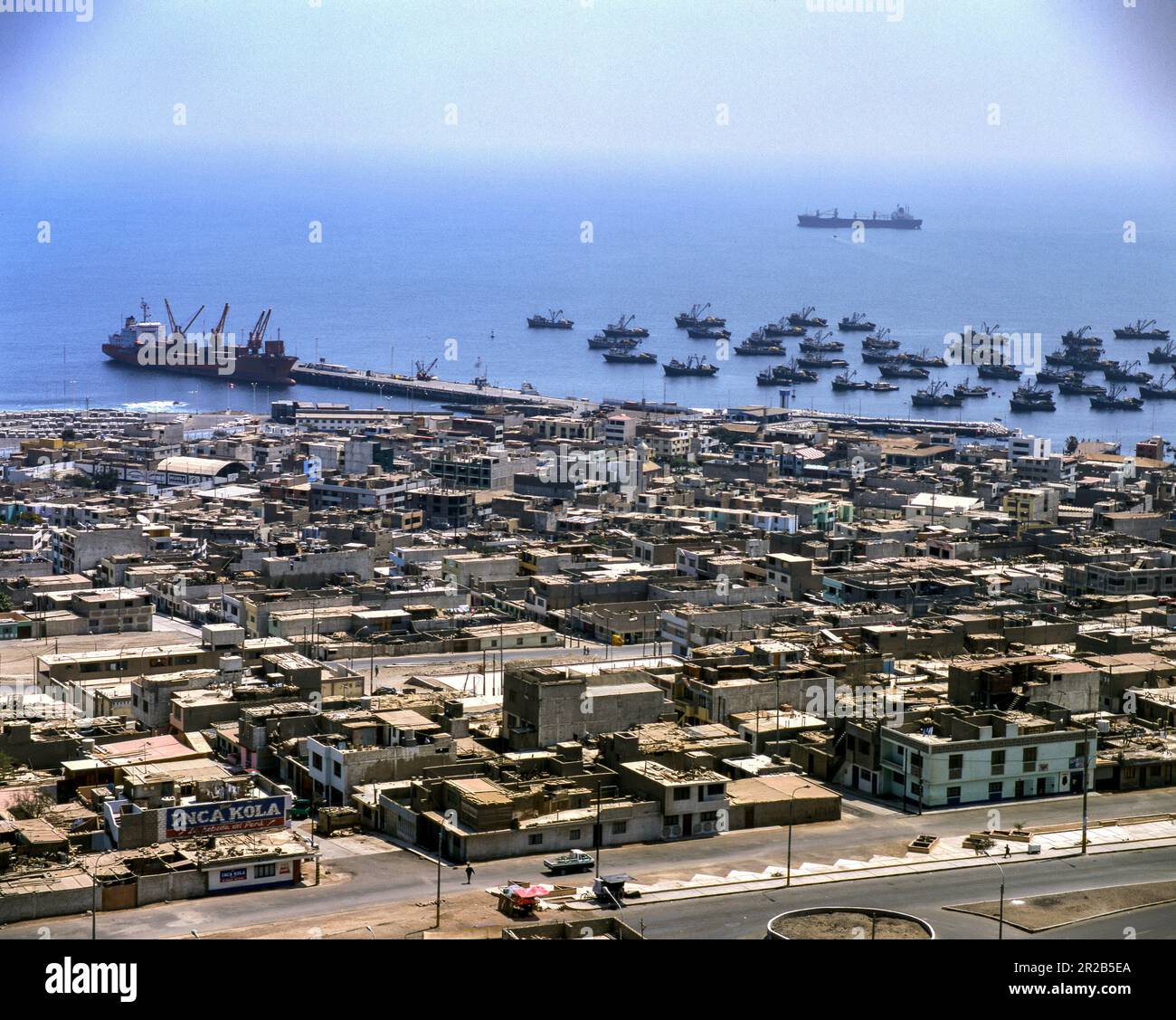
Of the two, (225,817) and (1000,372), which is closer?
(225,817)

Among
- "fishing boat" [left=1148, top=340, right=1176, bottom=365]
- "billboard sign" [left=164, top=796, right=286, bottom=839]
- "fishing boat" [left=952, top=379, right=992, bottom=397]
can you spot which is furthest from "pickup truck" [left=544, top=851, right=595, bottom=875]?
"fishing boat" [left=1148, top=340, right=1176, bottom=365]

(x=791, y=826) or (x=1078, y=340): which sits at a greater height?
(x=1078, y=340)

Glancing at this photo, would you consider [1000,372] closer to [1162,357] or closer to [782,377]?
[1162,357]

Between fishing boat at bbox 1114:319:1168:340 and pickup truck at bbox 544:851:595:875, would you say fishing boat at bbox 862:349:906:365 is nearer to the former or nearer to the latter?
fishing boat at bbox 1114:319:1168:340

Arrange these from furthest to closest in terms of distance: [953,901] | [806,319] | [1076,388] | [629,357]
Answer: [806,319] < [629,357] < [1076,388] < [953,901]

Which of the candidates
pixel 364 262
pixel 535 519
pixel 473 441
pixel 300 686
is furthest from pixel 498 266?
pixel 300 686

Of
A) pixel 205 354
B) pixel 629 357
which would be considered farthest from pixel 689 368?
pixel 205 354
